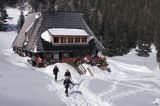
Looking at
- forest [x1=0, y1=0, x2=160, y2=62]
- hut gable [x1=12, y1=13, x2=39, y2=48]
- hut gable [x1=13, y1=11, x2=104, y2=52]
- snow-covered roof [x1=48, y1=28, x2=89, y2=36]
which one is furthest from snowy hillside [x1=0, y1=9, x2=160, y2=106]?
forest [x1=0, y1=0, x2=160, y2=62]

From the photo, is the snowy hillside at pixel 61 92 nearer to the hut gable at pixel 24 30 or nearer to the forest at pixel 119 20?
the hut gable at pixel 24 30

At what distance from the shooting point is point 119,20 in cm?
11381

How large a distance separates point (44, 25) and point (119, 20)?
69.6 meters

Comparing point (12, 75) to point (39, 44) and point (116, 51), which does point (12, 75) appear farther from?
point (116, 51)

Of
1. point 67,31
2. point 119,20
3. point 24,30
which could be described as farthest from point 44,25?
point 119,20

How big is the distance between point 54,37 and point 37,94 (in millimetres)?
22115

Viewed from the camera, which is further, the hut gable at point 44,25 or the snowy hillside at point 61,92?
the hut gable at point 44,25

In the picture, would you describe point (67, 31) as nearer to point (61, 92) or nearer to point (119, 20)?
point (61, 92)

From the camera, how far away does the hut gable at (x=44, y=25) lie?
45719mm

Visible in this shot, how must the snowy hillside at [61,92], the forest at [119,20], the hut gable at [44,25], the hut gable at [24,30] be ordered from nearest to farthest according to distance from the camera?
1. the snowy hillside at [61,92]
2. the hut gable at [44,25]
3. the hut gable at [24,30]
4. the forest at [119,20]

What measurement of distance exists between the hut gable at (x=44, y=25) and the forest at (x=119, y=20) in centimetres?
236

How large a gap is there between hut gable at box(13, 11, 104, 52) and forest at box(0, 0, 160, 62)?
2363 millimetres

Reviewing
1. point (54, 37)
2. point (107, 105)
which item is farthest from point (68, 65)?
point (107, 105)

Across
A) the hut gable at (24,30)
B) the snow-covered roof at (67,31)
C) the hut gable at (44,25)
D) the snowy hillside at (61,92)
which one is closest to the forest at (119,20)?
the hut gable at (24,30)
